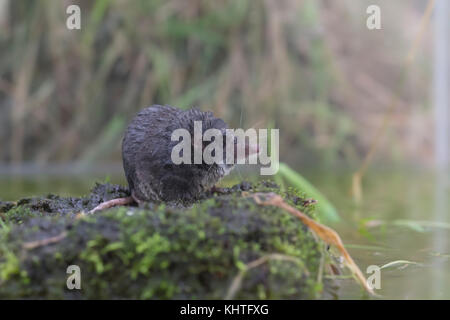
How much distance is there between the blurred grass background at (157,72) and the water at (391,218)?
0.89 meters

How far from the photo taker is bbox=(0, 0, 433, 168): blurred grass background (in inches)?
331

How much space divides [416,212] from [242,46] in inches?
168

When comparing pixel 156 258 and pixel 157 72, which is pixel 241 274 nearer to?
pixel 156 258

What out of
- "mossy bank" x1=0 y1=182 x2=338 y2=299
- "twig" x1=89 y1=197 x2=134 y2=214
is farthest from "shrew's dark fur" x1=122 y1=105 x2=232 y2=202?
"mossy bank" x1=0 y1=182 x2=338 y2=299

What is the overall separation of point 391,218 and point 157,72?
462cm

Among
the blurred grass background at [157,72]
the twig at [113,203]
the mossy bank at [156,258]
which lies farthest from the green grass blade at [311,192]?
the blurred grass background at [157,72]

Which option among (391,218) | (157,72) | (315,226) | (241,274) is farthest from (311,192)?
(157,72)

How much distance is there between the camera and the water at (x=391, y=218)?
8.89ft

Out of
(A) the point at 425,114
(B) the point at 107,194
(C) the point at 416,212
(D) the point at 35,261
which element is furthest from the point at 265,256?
(A) the point at 425,114

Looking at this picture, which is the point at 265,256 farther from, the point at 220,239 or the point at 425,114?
the point at 425,114

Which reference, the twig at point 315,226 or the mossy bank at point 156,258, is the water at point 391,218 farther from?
the mossy bank at point 156,258

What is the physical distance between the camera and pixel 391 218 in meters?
4.79

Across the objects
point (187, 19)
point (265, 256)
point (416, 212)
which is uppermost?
point (187, 19)
